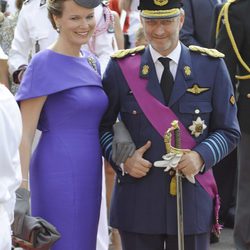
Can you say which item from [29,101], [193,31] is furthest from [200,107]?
[193,31]

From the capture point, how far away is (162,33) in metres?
4.30

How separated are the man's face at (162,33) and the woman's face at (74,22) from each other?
1.13ft

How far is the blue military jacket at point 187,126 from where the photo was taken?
433 cm

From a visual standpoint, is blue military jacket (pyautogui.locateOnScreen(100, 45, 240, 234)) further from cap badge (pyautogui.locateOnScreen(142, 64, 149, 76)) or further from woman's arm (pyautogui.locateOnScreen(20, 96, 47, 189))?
woman's arm (pyautogui.locateOnScreen(20, 96, 47, 189))

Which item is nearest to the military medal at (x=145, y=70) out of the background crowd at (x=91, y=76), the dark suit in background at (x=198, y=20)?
the background crowd at (x=91, y=76)

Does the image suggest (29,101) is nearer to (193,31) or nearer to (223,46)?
(223,46)

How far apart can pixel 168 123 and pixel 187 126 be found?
0.31ft

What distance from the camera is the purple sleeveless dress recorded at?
4500 mm

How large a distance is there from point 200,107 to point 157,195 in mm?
475

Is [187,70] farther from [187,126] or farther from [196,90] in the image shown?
[187,126]

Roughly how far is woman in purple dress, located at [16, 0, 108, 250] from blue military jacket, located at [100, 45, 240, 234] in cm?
19

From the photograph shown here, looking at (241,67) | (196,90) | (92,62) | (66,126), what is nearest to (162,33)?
(196,90)

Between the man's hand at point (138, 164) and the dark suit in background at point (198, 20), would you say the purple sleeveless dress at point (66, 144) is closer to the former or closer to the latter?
the man's hand at point (138, 164)

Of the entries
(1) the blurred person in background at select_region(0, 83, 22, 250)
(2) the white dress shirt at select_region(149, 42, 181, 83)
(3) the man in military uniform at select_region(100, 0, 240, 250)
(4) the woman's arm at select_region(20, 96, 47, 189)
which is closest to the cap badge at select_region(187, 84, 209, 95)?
(3) the man in military uniform at select_region(100, 0, 240, 250)
